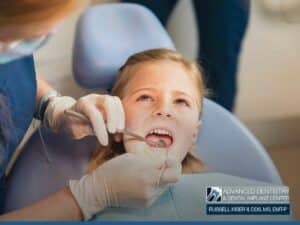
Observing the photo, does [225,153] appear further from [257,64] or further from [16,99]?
[16,99]

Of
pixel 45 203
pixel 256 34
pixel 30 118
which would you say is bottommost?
pixel 45 203

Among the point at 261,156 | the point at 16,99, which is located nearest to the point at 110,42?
the point at 16,99

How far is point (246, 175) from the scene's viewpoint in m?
0.77

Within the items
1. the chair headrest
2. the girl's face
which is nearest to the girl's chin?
the girl's face

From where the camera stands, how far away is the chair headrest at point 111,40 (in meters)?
0.79

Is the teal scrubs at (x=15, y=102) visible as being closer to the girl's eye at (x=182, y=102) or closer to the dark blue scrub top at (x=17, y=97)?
the dark blue scrub top at (x=17, y=97)

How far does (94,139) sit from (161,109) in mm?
95

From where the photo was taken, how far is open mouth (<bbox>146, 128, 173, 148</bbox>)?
0.73 m

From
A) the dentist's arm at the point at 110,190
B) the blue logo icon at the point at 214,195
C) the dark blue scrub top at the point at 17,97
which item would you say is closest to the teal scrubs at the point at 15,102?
the dark blue scrub top at the point at 17,97

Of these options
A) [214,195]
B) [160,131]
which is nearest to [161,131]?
[160,131]

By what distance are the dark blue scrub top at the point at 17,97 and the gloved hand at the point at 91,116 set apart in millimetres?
35

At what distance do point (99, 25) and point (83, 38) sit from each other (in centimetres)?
3

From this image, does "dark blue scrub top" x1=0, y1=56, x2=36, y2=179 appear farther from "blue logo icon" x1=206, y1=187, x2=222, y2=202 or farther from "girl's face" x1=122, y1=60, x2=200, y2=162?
"blue logo icon" x1=206, y1=187, x2=222, y2=202

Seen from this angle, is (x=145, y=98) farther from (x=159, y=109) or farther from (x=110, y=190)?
(x=110, y=190)
